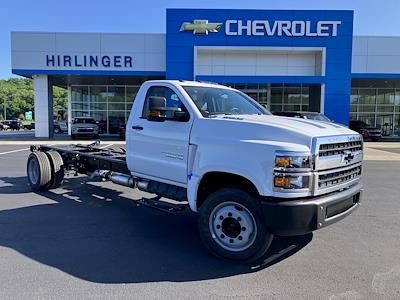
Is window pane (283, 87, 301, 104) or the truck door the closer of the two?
the truck door

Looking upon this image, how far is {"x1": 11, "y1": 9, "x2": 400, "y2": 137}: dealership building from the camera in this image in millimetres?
24859

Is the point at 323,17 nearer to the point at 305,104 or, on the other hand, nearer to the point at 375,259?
the point at 305,104

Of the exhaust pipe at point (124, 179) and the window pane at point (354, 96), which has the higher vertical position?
the window pane at point (354, 96)

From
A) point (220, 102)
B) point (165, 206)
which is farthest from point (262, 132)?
point (165, 206)

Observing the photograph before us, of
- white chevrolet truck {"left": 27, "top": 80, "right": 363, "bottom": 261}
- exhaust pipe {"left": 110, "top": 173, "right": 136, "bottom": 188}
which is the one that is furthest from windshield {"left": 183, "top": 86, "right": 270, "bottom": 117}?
exhaust pipe {"left": 110, "top": 173, "right": 136, "bottom": 188}

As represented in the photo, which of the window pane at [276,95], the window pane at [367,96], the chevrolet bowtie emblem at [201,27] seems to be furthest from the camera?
the window pane at [367,96]

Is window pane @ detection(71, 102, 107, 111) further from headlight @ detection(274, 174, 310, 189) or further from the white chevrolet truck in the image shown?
headlight @ detection(274, 174, 310, 189)

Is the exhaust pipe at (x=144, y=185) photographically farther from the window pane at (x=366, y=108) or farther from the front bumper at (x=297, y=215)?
the window pane at (x=366, y=108)

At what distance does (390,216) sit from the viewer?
6.58m

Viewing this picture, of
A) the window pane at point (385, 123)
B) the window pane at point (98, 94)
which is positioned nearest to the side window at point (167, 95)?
the window pane at point (98, 94)

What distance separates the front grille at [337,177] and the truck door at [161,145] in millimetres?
1741

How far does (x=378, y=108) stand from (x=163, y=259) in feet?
119

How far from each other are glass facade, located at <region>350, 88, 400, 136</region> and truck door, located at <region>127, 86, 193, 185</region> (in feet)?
110

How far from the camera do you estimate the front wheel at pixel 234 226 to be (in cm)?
416
